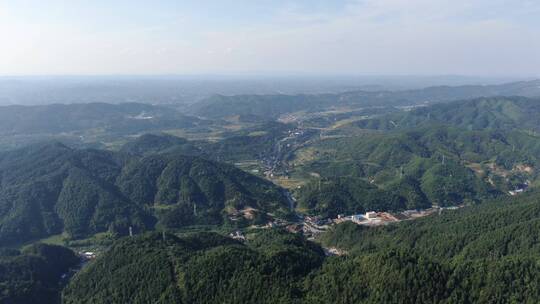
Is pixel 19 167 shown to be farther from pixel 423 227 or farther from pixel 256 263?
pixel 423 227

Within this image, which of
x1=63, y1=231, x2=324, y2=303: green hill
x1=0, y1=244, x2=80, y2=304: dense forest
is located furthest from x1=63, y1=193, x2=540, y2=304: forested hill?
x1=0, y1=244, x2=80, y2=304: dense forest

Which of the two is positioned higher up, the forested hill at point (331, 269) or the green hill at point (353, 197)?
the forested hill at point (331, 269)

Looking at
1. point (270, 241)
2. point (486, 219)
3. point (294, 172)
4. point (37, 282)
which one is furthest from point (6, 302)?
point (294, 172)

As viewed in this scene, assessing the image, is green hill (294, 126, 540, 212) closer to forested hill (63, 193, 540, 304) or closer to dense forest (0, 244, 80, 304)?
forested hill (63, 193, 540, 304)

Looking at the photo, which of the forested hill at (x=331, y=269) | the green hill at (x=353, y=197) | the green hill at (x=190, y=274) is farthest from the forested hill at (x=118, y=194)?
the green hill at (x=190, y=274)

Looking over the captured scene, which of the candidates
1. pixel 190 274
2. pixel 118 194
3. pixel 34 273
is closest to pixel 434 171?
pixel 118 194

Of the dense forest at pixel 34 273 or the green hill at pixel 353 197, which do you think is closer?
the dense forest at pixel 34 273

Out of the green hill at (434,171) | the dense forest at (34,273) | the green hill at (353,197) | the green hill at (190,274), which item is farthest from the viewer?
the green hill at (434,171)

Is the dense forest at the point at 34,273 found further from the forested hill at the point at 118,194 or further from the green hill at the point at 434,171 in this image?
the green hill at the point at 434,171
